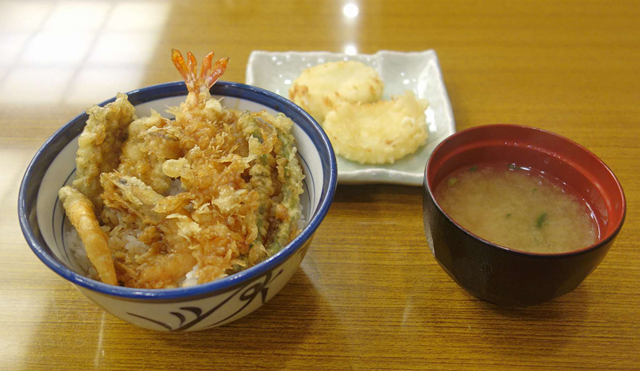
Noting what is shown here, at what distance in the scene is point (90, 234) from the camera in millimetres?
1173

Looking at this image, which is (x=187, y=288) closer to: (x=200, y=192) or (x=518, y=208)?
(x=200, y=192)

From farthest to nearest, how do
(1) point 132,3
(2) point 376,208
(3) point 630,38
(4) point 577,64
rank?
(1) point 132,3 → (3) point 630,38 → (4) point 577,64 → (2) point 376,208

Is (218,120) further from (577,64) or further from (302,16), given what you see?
(577,64)

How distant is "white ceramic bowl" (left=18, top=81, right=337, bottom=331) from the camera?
1.00 metres

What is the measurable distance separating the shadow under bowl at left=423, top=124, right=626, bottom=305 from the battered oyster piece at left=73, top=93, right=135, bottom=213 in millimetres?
944

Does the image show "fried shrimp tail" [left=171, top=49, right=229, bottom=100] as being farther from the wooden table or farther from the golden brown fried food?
the wooden table

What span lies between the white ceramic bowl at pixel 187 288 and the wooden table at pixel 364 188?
0.68 ft

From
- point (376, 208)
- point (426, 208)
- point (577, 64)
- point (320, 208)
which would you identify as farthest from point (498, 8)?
point (320, 208)

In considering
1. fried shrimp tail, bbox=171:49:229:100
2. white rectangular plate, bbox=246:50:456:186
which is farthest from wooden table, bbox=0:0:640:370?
fried shrimp tail, bbox=171:49:229:100

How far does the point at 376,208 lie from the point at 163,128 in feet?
2.63

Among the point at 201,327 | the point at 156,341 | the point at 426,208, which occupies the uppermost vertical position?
the point at 426,208

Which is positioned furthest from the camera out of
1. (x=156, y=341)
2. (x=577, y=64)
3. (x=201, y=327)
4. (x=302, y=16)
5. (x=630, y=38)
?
(x=302, y=16)

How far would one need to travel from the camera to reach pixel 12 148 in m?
1.95

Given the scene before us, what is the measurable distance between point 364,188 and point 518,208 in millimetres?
603
